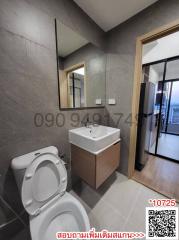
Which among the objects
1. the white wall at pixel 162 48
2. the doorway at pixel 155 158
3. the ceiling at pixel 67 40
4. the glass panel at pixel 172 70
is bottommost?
the doorway at pixel 155 158

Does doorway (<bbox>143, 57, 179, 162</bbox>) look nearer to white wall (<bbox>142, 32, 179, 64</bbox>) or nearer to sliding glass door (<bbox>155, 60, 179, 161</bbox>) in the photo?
sliding glass door (<bbox>155, 60, 179, 161</bbox>)

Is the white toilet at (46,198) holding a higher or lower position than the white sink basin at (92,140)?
lower

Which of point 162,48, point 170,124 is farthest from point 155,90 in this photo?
point 170,124

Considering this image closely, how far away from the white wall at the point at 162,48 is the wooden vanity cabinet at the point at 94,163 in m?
2.08

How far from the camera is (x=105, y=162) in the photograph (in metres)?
1.33

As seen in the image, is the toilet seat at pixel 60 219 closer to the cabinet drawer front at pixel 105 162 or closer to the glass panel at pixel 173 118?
the cabinet drawer front at pixel 105 162

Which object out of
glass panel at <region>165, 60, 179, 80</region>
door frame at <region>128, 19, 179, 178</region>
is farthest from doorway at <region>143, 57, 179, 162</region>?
door frame at <region>128, 19, 179, 178</region>

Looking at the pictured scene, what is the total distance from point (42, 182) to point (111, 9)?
217 centimetres

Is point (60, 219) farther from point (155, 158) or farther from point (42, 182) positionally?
point (155, 158)

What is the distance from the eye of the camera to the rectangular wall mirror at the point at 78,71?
4.26ft

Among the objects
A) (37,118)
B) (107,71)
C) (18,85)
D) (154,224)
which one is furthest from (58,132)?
(154,224)

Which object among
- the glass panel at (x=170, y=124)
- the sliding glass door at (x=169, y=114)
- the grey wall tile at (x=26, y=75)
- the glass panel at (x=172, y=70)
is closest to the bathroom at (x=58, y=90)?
the grey wall tile at (x=26, y=75)

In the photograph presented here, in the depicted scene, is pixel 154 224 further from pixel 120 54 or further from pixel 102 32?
pixel 102 32

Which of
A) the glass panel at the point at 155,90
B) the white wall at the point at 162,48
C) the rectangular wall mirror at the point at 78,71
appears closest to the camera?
the rectangular wall mirror at the point at 78,71
